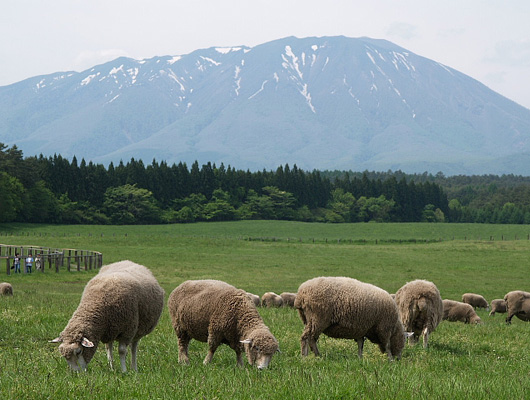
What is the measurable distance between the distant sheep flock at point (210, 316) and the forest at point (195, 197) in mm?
87670

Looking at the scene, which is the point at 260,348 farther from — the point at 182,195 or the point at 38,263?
the point at 182,195

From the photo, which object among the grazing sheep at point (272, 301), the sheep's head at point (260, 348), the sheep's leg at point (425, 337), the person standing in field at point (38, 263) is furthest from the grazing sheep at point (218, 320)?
the person standing in field at point (38, 263)

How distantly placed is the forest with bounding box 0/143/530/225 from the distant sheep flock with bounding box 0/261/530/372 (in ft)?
→ 288

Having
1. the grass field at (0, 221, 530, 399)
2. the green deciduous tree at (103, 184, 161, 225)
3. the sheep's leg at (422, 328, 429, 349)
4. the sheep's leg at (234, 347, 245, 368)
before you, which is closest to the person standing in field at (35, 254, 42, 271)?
the grass field at (0, 221, 530, 399)

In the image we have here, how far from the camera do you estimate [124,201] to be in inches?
4712

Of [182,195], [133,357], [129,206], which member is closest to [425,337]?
A: [133,357]

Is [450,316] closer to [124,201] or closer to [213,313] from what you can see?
[213,313]

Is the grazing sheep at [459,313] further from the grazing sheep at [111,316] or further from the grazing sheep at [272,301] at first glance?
the grazing sheep at [111,316]

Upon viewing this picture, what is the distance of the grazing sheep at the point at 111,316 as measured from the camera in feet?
32.7

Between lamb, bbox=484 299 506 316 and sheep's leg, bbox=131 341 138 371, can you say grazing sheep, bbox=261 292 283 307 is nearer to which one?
lamb, bbox=484 299 506 316

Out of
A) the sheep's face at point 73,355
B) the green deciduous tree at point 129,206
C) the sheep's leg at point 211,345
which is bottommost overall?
the green deciduous tree at point 129,206

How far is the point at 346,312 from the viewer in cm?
1268

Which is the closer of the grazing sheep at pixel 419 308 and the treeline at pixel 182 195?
the grazing sheep at pixel 419 308

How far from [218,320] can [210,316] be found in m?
0.22
